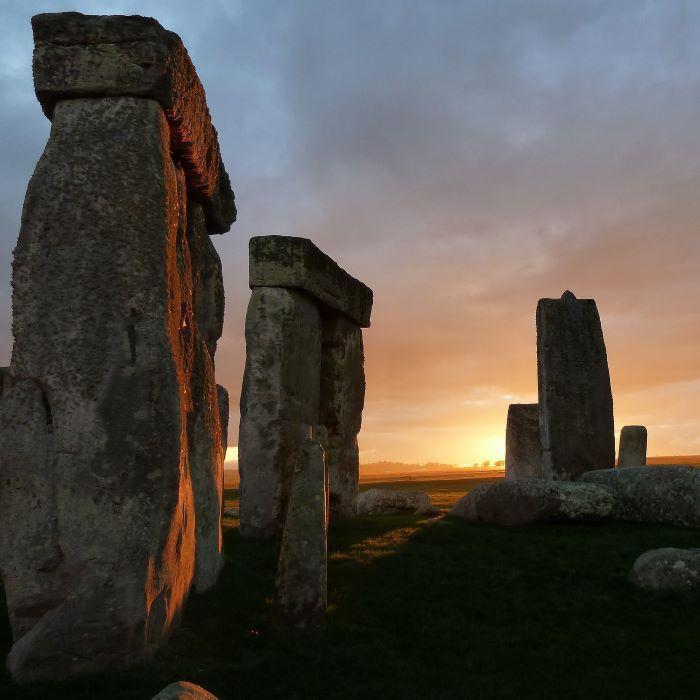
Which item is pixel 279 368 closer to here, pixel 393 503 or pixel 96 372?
pixel 393 503

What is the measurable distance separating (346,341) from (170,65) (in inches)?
340

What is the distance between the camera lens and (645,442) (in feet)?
65.3

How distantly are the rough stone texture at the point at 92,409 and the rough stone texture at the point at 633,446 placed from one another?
55.5 ft

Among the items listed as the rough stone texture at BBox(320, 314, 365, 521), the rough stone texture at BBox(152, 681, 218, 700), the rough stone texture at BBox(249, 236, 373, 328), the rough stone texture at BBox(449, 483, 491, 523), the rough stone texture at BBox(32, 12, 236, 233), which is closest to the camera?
the rough stone texture at BBox(152, 681, 218, 700)

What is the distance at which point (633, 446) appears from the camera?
1983 cm

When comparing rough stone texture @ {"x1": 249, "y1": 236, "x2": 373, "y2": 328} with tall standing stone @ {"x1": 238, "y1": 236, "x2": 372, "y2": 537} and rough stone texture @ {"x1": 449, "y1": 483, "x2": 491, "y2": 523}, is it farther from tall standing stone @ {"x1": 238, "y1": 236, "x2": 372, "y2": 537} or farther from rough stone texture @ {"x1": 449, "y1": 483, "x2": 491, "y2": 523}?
rough stone texture @ {"x1": 449, "y1": 483, "x2": 491, "y2": 523}

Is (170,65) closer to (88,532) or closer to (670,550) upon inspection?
(88,532)

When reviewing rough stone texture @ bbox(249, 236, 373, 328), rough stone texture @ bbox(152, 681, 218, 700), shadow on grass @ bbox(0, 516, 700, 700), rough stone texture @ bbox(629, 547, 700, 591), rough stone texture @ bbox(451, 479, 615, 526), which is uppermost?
rough stone texture @ bbox(249, 236, 373, 328)

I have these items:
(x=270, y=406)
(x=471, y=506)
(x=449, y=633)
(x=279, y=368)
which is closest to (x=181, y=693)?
(x=449, y=633)

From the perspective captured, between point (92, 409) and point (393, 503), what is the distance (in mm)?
10028

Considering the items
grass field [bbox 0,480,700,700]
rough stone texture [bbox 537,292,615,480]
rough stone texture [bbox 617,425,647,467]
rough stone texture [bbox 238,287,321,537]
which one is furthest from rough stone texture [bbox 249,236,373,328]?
rough stone texture [bbox 617,425,647,467]

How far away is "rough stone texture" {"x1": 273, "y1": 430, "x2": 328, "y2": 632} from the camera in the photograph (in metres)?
5.96

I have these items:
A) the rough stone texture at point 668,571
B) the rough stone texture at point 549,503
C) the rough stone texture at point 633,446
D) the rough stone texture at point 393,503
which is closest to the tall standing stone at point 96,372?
the rough stone texture at point 668,571

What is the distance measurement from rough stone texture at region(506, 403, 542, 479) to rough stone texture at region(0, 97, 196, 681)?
14.7 metres
